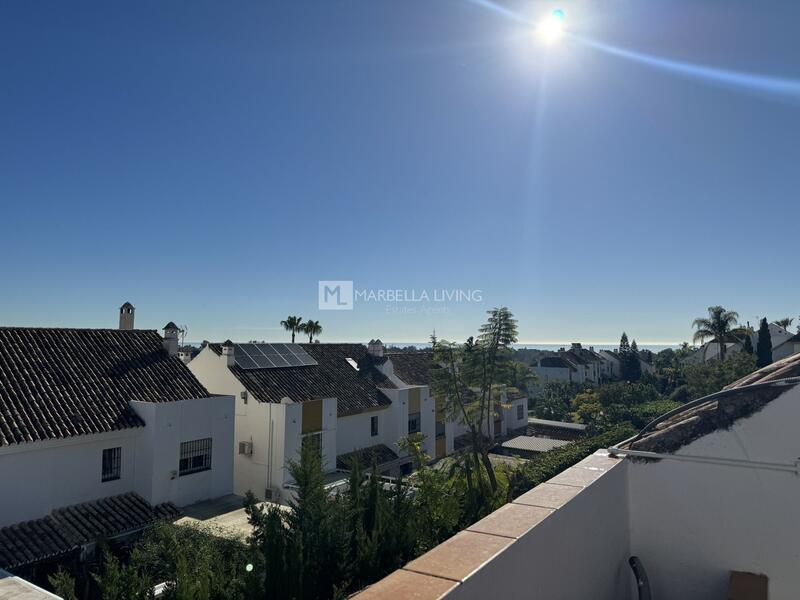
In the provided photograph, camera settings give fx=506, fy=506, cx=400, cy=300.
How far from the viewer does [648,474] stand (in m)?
3.88

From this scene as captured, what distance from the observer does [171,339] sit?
19266 mm

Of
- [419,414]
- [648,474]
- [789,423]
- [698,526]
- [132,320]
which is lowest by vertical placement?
[419,414]

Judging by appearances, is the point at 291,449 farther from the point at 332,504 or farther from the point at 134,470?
the point at 332,504

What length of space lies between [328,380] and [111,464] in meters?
11.8

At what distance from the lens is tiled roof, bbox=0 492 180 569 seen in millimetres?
11338

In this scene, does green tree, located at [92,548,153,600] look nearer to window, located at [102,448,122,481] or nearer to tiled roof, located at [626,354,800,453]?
tiled roof, located at [626,354,800,453]

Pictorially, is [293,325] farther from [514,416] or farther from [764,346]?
[764,346]

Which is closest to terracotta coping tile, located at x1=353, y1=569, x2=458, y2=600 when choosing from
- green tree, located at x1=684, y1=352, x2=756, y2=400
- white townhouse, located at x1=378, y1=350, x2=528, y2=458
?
white townhouse, located at x1=378, y1=350, x2=528, y2=458

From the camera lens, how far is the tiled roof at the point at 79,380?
13312mm

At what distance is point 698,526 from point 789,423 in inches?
38.7

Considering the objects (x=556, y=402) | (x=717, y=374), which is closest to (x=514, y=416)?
(x=556, y=402)

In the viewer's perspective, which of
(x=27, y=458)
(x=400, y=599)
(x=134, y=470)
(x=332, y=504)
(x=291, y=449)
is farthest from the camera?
(x=291, y=449)

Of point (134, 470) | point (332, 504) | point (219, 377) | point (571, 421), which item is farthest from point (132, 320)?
point (571, 421)

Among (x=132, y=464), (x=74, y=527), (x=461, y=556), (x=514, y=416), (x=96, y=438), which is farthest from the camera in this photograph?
(x=514, y=416)
